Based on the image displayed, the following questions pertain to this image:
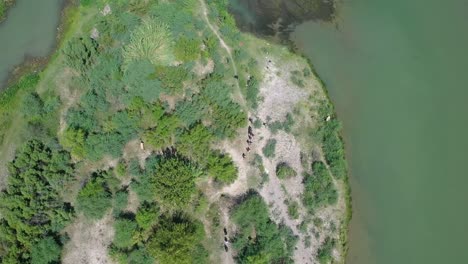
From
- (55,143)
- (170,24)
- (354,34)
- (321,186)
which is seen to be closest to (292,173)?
(321,186)

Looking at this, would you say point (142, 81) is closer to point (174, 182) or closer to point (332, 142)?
point (174, 182)

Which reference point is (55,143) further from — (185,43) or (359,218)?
(359,218)

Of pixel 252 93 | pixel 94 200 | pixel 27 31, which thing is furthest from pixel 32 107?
pixel 252 93

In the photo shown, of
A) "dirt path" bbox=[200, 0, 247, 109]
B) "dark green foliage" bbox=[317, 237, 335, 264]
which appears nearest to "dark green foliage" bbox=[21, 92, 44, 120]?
"dirt path" bbox=[200, 0, 247, 109]

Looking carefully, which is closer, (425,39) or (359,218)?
(359,218)

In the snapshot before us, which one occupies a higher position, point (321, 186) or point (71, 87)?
point (71, 87)

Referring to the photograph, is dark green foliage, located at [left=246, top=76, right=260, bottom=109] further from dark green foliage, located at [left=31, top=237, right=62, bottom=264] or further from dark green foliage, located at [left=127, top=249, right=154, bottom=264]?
dark green foliage, located at [left=31, top=237, right=62, bottom=264]

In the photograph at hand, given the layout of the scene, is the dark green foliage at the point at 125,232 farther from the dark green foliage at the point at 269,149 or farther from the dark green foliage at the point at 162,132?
the dark green foliage at the point at 269,149
